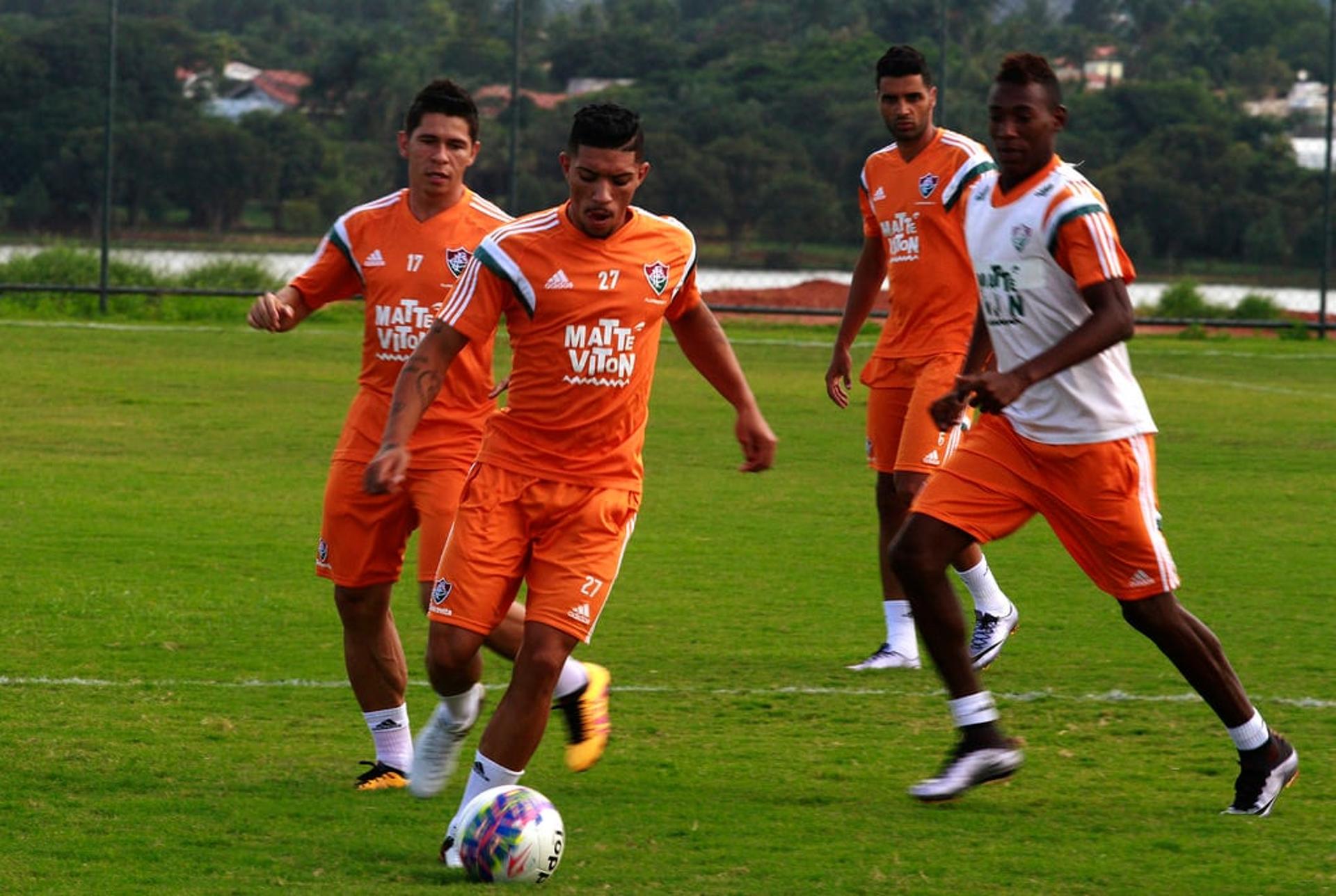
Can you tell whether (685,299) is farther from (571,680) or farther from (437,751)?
(437,751)

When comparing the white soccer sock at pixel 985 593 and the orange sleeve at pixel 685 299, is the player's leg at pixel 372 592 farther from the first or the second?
the white soccer sock at pixel 985 593

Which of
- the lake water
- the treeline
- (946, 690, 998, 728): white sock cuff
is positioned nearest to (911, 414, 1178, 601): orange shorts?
(946, 690, 998, 728): white sock cuff

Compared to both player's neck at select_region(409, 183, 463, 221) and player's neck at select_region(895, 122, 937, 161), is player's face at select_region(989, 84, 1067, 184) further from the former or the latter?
player's neck at select_region(895, 122, 937, 161)

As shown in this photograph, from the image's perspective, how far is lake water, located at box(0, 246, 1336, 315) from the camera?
25.3 m

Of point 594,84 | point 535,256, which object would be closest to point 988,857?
point 535,256

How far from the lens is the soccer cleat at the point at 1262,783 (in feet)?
19.0

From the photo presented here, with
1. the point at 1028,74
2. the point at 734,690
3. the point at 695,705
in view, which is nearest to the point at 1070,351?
the point at 1028,74

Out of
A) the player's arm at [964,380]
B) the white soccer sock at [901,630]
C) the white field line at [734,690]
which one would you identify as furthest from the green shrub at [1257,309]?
the player's arm at [964,380]

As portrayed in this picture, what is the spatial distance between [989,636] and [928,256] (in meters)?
1.52

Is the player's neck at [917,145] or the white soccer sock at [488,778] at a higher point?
the player's neck at [917,145]

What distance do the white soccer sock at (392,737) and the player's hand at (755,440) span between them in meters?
1.32

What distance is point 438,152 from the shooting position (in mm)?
6355

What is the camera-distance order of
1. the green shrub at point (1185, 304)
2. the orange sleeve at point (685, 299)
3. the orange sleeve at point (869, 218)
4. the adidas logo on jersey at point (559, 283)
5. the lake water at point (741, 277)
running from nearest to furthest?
the adidas logo on jersey at point (559, 283), the orange sleeve at point (685, 299), the orange sleeve at point (869, 218), the lake water at point (741, 277), the green shrub at point (1185, 304)

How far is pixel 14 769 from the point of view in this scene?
601 cm
